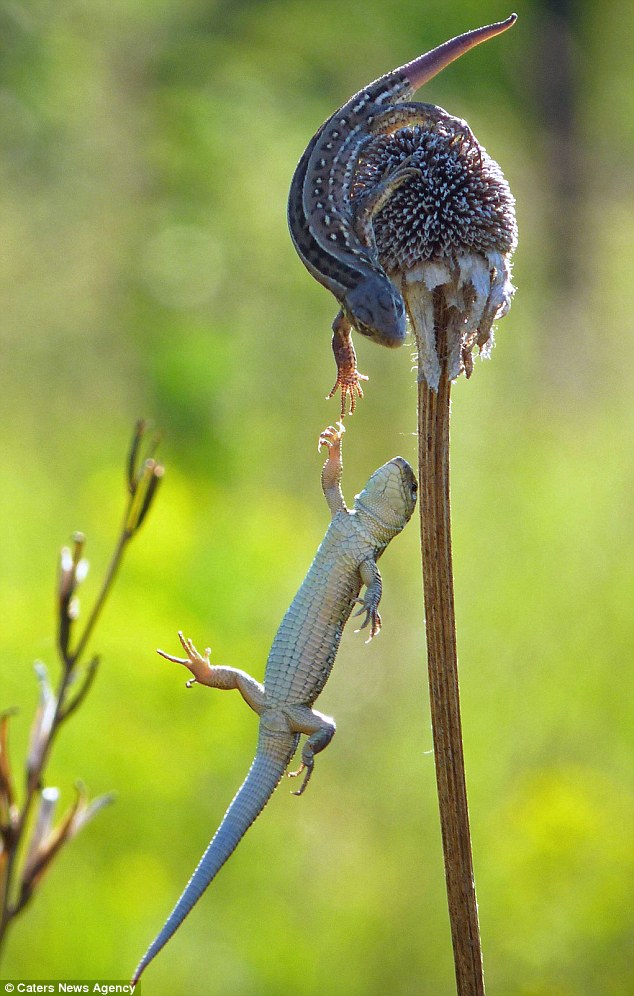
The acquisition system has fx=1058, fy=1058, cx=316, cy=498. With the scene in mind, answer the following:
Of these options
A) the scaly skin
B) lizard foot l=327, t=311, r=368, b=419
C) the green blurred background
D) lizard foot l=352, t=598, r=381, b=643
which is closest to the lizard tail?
the scaly skin

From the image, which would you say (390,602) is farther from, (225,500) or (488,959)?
(488,959)

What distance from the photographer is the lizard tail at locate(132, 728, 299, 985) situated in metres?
1.29

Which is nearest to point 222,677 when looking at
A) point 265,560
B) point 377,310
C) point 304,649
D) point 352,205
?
point 304,649

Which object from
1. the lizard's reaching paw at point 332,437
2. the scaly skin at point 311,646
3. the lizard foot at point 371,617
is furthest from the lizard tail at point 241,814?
the lizard's reaching paw at point 332,437

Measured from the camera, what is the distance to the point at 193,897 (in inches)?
51.7

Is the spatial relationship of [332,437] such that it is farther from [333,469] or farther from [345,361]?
[345,361]

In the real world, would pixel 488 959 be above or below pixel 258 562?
below

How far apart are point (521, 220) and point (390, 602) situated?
27.8 feet

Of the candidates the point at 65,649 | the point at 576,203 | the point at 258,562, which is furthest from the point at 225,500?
the point at 576,203

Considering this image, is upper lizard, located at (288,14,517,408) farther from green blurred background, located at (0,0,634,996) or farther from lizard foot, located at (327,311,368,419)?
green blurred background, located at (0,0,634,996)

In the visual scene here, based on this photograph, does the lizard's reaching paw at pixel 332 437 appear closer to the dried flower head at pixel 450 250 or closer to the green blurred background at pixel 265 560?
the dried flower head at pixel 450 250

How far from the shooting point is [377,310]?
1712 mm

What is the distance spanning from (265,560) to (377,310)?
476 cm

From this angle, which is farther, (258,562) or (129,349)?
(129,349)
